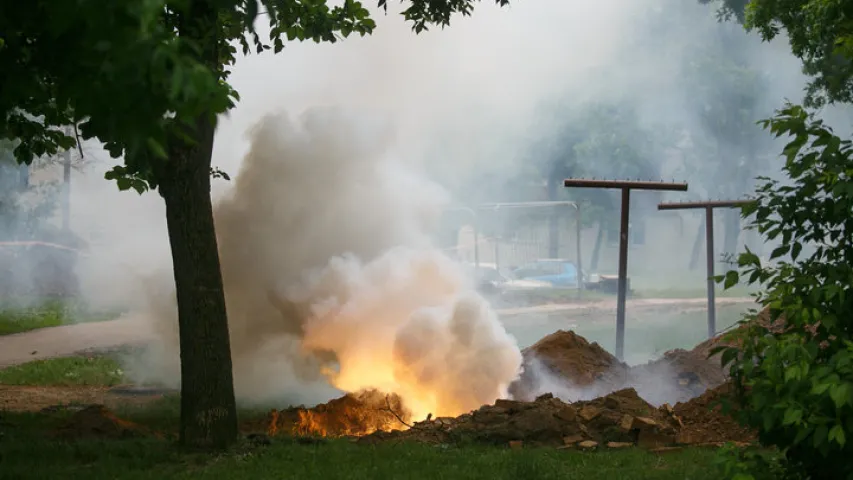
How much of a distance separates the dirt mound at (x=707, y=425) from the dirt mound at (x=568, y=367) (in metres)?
2.11

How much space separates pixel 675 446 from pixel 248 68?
16.8m

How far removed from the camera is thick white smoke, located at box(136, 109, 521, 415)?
39.3ft

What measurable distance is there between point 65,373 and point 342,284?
5184 mm

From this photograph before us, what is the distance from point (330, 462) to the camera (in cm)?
797

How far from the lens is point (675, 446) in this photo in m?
9.08

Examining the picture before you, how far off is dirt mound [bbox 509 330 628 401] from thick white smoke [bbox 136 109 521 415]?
59 centimetres

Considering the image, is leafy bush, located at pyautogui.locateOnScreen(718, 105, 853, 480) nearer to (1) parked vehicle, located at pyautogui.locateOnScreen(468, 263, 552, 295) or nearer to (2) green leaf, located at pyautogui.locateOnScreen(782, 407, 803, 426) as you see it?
(2) green leaf, located at pyautogui.locateOnScreen(782, 407, 803, 426)

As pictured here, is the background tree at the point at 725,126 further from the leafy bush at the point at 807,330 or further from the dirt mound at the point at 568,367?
the leafy bush at the point at 807,330

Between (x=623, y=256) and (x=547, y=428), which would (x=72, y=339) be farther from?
(x=547, y=428)

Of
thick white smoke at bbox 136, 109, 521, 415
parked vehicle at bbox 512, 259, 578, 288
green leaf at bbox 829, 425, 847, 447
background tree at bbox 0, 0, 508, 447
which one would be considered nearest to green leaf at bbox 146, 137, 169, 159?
background tree at bbox 0, 0, 508, 447

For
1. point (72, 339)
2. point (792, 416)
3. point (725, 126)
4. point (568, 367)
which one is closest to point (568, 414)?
point (568, 367)

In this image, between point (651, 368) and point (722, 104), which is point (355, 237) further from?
point (722, 104)

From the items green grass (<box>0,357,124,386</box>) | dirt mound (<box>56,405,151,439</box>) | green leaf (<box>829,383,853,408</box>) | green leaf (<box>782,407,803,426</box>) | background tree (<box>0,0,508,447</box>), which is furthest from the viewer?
green grass (<box>0,357,124,386</box>)

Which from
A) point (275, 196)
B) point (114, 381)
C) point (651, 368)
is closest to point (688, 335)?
point (651, 368)
